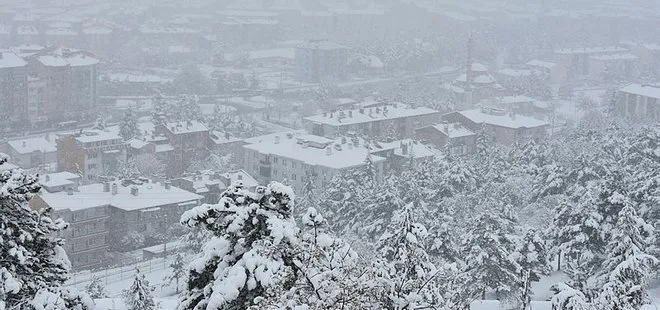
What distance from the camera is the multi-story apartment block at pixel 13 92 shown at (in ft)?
145

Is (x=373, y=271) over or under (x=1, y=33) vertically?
over

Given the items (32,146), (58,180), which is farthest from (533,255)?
(32,146)

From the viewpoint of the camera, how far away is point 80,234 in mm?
24328

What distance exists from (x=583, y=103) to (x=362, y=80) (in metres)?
15.3

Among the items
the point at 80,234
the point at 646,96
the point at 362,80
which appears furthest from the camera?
the point at 362,80

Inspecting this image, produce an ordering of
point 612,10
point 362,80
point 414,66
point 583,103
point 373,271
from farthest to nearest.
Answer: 1. point 612,10
2. point 414,66
3. point 362,80
4. point 583,103
5. point 373,271

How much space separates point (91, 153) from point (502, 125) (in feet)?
52.1

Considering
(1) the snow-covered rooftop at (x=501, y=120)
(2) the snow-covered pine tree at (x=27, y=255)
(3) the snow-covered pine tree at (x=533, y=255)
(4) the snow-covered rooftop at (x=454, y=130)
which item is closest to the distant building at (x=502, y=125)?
(1) the snow-covered rooftop at (x=501, y=120)

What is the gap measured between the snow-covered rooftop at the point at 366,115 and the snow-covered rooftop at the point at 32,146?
975 centimetres

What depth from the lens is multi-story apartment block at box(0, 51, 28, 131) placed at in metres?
44.3

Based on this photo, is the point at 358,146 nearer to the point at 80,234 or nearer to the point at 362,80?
the point at 80,234

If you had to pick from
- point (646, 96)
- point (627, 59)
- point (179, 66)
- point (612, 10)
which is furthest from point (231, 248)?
point (612, 10)

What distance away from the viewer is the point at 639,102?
4572cm

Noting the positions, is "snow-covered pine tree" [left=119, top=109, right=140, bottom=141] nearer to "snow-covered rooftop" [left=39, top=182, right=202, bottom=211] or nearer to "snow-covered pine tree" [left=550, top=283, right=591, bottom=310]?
"snow-covered rooftop" [left=39, top=182, right=202, bottom=211]
